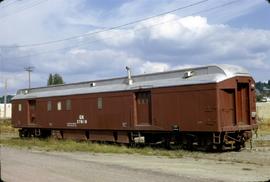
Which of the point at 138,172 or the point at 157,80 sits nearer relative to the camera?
the point at 138,172

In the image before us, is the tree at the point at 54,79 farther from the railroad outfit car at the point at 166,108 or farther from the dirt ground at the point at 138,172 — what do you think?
the dirt ground at the point at 138,172

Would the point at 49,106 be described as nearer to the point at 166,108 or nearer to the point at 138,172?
the point at 166,108

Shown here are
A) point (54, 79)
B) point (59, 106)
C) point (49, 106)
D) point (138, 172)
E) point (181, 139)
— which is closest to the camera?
point (138, 172)

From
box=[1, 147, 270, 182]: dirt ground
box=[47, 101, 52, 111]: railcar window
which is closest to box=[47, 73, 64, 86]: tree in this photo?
box=[47, 101, 52, 111]: railcar window

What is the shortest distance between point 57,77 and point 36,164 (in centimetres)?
11680

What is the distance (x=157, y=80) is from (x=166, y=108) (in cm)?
170

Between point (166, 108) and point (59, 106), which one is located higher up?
point (59, 106)

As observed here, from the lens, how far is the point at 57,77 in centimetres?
13162

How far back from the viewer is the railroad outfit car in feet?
70.8

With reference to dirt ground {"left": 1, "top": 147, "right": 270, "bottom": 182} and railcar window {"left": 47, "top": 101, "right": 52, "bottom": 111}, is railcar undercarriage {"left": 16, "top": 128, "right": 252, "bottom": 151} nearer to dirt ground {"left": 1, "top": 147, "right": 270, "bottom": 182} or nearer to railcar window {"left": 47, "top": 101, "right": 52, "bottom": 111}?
dirt ground {"left": 1, "top": 147, "right": 270, "bottom": 182}

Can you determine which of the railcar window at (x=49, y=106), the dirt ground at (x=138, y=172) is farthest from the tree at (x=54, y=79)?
the dirt ground at (x=138, y=172)

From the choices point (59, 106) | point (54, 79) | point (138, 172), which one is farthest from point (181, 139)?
point (54, 79)

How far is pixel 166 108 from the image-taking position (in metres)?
23.5

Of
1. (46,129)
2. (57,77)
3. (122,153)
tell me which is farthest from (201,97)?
(57,77)
